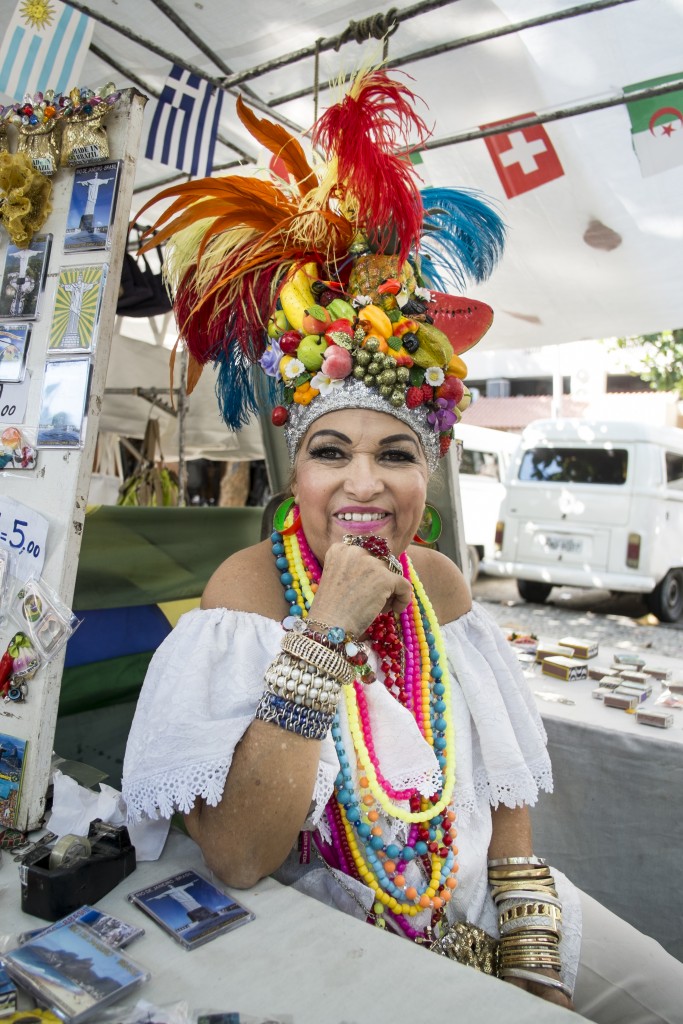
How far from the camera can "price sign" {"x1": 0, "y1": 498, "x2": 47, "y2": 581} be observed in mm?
1456

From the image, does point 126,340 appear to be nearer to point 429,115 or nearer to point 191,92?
point 191,92

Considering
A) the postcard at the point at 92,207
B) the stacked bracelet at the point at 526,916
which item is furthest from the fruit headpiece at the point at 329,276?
the stacked bracelet at the point at 526,916

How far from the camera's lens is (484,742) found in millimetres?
1672

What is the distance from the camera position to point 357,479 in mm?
1500

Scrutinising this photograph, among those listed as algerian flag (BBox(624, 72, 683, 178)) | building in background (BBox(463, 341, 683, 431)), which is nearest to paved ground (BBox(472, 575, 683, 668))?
algerian flag (BBox(624, 72, 683, 178))

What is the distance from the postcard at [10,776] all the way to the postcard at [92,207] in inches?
42.3

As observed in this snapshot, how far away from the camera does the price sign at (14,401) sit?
4.97 feet

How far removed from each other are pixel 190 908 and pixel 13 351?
3.95ft

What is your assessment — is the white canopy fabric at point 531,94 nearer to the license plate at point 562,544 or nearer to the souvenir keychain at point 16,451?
the souvenir keychain at point 16,451

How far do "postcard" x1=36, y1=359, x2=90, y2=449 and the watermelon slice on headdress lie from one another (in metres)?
0.85

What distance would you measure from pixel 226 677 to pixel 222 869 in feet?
1.13

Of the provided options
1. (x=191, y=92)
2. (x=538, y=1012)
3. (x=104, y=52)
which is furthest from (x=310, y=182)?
(x=104, y=52)

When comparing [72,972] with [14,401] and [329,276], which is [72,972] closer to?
[14,401]

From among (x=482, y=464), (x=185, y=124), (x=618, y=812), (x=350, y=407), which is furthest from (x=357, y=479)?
(x=482, y=464)
